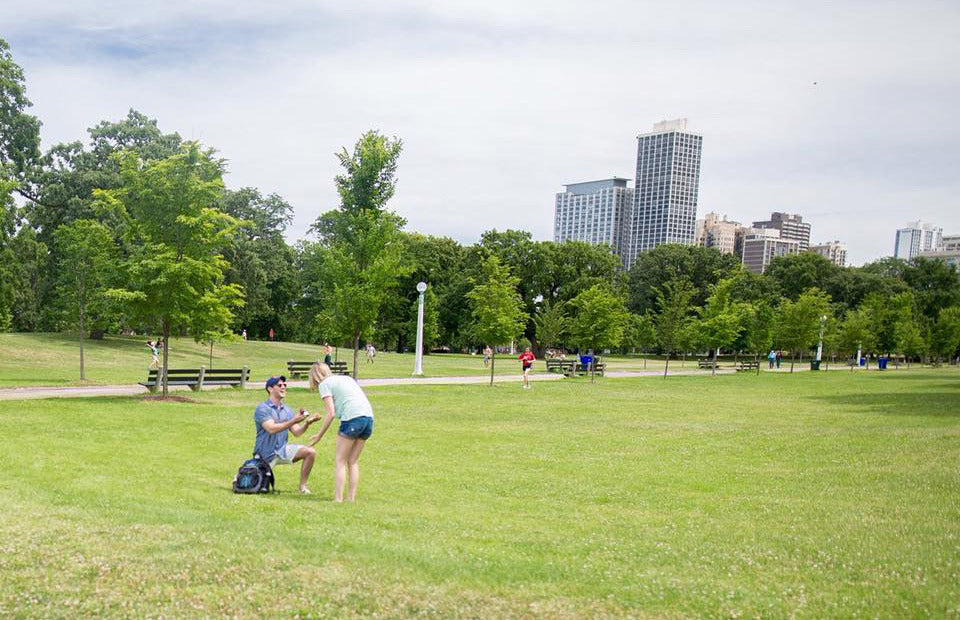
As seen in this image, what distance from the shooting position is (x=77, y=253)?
30.1 m

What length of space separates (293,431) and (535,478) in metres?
3.94

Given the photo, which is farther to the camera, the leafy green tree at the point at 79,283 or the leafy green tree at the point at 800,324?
the leafy green tree at the point at 800,324

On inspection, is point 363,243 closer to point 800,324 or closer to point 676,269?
point 800,324

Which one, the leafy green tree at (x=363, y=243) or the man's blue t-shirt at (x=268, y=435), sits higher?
the leafy green tree at (x=363, y=243)

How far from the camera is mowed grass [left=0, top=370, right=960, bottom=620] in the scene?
5.61 m

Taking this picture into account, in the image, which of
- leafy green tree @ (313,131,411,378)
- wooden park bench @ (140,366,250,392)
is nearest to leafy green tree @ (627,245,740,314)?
leafy green tree @ (313,131,411,378)

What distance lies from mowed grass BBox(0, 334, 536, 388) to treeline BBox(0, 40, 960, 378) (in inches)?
79.8

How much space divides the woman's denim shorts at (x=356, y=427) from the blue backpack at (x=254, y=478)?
4.55 feet

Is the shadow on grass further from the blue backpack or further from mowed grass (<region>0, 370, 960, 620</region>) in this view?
the blue backpack

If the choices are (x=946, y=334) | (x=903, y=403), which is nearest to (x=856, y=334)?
(x=946, y=334)

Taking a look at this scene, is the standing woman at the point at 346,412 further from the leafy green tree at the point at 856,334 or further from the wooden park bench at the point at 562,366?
the leafy green tree at the point at 856,334

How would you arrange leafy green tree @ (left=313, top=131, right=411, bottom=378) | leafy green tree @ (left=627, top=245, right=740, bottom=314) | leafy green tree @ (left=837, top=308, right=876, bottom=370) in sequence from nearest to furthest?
leafy green tree @ (left=313, top=131, right=411, bottom=378) < leafy green tree @ (left=837, top=308, right=876, bottom=370) < leafy green tree @ (left=627, top=245, right=740, bottom=314)

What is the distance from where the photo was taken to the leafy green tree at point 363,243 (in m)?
28.2

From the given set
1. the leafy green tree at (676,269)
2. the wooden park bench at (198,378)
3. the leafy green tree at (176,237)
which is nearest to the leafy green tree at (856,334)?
the leafy green tree at (676,269)
